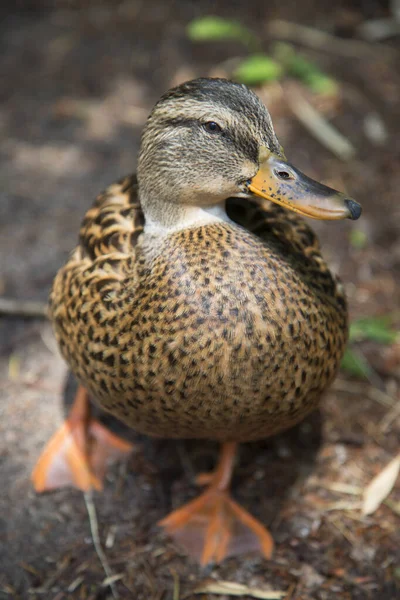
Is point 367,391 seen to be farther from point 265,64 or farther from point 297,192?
point 265,64

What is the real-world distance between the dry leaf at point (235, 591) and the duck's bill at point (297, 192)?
1.33 m

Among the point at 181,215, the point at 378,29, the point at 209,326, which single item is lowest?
the point at 209,326

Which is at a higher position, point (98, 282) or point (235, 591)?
point (98, 282)

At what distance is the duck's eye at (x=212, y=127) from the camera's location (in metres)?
1.89

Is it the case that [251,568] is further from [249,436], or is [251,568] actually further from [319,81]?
[319,81]

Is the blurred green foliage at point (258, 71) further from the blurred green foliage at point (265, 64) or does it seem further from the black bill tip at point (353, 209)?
the black bill tip at point (353, 209)

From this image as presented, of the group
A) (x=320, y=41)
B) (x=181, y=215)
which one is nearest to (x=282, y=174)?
(x=181, y=215)

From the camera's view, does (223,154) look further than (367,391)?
No

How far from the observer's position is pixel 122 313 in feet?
6.62

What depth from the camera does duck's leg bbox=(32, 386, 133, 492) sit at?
2.65m

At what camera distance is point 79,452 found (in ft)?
8.91

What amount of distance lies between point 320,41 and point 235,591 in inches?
149

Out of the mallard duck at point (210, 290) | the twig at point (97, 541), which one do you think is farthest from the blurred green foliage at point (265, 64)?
the twig at point (97, 541)

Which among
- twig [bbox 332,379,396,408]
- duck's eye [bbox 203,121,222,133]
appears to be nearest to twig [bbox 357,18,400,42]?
twig [bbox 332,379,396,408]
